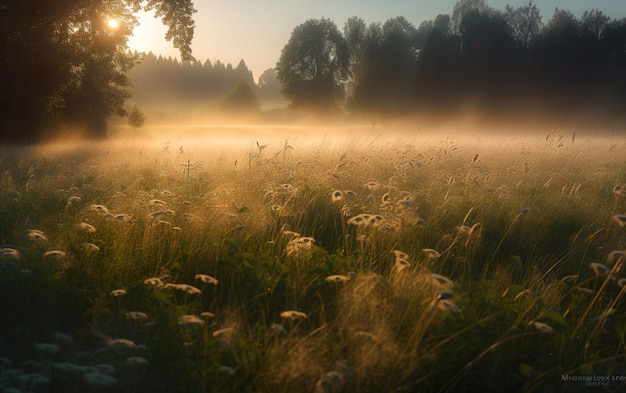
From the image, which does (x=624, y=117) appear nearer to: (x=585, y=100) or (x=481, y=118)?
(x=585, y=100)

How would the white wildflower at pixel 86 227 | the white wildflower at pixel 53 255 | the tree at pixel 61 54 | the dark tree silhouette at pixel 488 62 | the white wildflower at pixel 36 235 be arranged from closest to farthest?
the white wildflower at pixel 53 255, the white wildflower at pixel 36 235, the white wildflower at pixel 86 227, the tree at pixel 61 54, the dark tree silhouette at pixel 488 62

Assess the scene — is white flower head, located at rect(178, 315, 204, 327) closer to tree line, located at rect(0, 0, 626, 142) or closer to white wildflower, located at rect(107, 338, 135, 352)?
white wildflower, located at rect(107, 338, 135, 352)

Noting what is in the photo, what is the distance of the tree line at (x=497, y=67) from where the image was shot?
35500 mm

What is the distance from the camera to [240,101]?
61000mm

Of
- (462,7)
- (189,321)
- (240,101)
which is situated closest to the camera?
(189,321)

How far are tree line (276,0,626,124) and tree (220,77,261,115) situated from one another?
1407cm

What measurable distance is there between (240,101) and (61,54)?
46.6 metres

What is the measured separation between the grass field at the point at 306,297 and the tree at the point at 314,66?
44416 mm

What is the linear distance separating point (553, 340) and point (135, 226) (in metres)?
3.12

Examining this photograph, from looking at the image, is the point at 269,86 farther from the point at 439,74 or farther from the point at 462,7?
the point at 439,74

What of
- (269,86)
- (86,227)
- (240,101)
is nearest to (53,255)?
(86,227)

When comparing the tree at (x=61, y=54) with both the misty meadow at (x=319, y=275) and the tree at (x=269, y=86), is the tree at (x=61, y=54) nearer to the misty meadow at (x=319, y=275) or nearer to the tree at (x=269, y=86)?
the misty meadow at (x=319, y=275)

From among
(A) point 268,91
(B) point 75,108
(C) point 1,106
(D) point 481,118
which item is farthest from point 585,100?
(A) point 268,91

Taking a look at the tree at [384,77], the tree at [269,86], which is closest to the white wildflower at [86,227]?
the tree at [384,77]
